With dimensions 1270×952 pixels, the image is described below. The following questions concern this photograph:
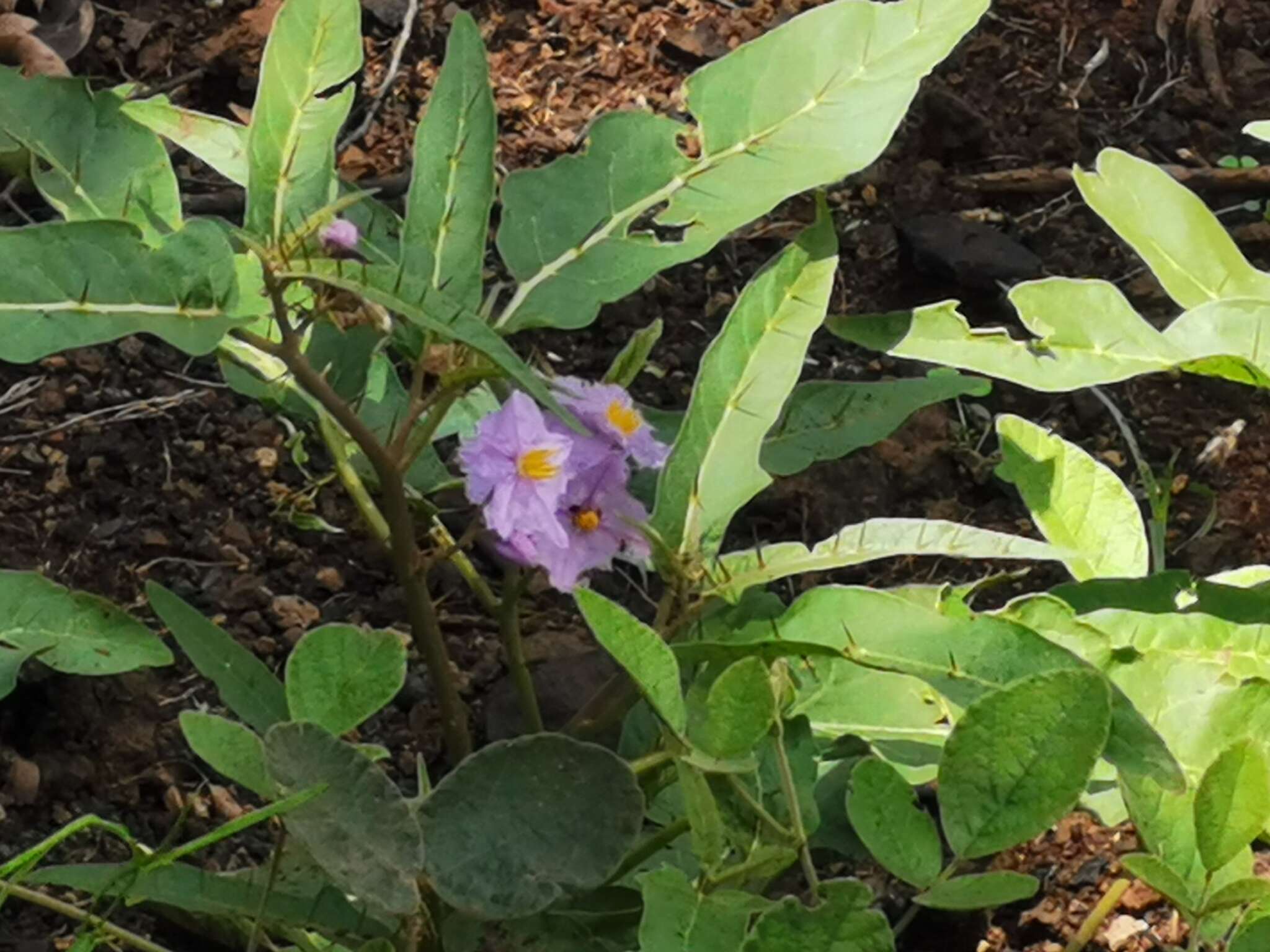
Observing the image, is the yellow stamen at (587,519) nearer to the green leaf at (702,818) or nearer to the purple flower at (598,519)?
the purple flower at (598,519)

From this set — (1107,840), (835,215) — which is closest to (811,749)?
(1107,840)

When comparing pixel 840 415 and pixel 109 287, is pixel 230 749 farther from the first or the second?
pixel 840 415

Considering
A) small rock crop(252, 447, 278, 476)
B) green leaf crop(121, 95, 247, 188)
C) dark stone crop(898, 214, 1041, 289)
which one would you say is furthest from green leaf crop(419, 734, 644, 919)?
dark stone crop(898, 214, 1041, 289)

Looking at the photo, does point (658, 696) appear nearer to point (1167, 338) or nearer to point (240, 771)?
point (240, 771)

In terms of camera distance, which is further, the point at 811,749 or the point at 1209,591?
the point at 1209,591

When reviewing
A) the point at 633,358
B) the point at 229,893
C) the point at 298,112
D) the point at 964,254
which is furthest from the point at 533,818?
the point at 964,254

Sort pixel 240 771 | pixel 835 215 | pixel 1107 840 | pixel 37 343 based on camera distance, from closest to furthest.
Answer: pixel 37 343 < pixel 240 771 < pixel 1107 840 < pixel 835 215
